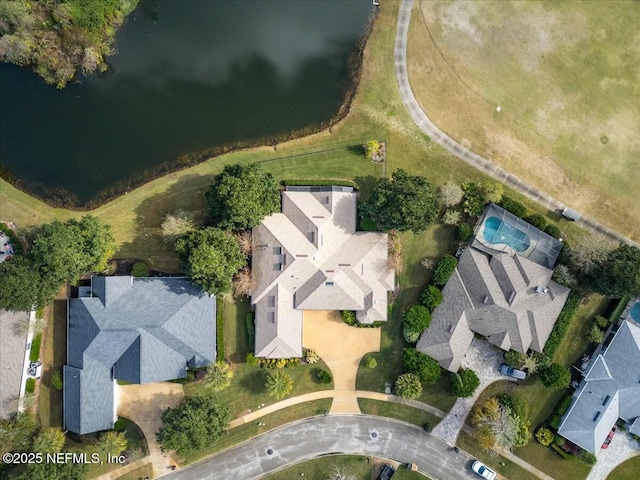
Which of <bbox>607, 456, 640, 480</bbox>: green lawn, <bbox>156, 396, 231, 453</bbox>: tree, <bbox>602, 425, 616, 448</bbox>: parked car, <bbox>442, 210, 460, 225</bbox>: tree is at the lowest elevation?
<bbox>156, 396, 231, 453</bbox>: tree

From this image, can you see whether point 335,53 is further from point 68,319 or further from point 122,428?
point 122,428

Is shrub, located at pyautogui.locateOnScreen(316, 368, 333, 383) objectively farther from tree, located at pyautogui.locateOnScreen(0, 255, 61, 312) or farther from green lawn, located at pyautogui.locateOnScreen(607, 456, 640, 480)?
green lawn, located at pyautogui.locateOnScreen(607, 456, 640, 480)

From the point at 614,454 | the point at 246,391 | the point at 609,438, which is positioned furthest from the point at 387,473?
the point at 614,454

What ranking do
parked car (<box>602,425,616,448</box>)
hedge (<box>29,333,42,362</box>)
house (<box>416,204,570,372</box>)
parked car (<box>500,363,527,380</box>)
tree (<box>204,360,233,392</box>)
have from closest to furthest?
tree (<box>204,360,233,392</box>)
hedge (<box>29,333,42,362</box>)
house (<box>416,204,570,372</box>)
parked car (<box>500,363,527,380</box>)
parked car (<box>602,425,616,448</box>)

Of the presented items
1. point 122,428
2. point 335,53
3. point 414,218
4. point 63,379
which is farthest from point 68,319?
point 335,53

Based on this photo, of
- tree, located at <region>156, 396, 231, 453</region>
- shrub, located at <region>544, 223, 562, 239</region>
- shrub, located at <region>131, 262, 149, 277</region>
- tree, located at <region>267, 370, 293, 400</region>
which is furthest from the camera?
shrub, located at <region>544, 223, 562, 239</region>

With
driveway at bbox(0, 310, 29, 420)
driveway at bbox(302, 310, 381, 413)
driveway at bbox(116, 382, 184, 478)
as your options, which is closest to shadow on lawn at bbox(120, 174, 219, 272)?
driveway at bbox(0, 310, 29, 420)

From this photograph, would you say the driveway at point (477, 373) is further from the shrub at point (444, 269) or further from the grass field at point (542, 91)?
the grass field at point (542, 91)

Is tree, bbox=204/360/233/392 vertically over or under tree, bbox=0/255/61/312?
over
